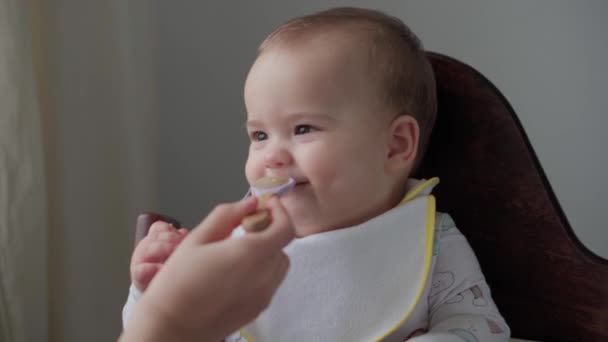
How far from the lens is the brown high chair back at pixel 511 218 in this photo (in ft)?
2.79

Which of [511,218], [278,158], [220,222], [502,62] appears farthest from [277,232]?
[502,62]

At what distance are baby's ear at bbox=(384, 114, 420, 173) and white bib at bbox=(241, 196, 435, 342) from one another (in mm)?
60

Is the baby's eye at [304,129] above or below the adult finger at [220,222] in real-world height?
above

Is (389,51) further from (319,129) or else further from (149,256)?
(149,256)

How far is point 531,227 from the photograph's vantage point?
869 mm

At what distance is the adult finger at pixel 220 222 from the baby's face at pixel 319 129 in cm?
16

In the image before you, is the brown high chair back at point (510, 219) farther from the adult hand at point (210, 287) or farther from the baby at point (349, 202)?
the adult hand at point (210, 287)

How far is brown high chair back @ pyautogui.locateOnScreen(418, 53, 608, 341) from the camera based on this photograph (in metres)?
0.85

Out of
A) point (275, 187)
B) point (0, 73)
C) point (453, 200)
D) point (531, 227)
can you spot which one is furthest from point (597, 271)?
point (0, 73)

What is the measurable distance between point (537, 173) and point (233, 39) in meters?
0.80

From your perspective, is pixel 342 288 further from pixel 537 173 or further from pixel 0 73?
pixel 0 73

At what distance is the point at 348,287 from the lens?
0.77 metres

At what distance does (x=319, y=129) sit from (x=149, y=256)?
0.25 m

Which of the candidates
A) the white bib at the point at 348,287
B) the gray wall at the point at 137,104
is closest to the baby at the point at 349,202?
the white bib at the point at 348,287
